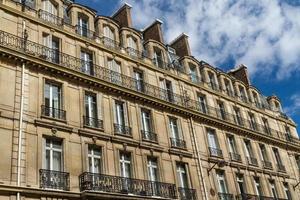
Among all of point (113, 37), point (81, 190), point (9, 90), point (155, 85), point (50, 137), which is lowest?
point (81, 190)

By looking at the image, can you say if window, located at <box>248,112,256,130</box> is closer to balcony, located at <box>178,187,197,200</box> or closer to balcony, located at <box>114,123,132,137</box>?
balcony, located at <box>178,187,197,200</box>

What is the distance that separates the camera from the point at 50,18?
60.5 ft

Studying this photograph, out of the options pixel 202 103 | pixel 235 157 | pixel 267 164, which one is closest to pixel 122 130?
pixel 202 103

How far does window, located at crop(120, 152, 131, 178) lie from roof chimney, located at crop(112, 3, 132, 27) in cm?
871

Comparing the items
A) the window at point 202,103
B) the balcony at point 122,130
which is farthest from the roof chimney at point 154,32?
the balcony at point 122,130

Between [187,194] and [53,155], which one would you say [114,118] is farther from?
[187,194]

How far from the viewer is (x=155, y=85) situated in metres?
21.7

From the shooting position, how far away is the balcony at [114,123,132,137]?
1787cm

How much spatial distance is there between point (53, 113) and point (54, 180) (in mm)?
2818

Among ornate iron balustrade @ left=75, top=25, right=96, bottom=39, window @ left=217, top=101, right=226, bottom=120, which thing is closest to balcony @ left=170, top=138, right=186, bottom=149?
window @ left=217, top=101, right=226, bottom=120

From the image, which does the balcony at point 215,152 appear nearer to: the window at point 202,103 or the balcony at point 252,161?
the window at point 202,103

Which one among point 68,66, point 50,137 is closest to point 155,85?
point 68,66

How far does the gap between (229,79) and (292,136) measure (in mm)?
8131

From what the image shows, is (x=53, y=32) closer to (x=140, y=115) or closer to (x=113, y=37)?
(x=113, y=37)
